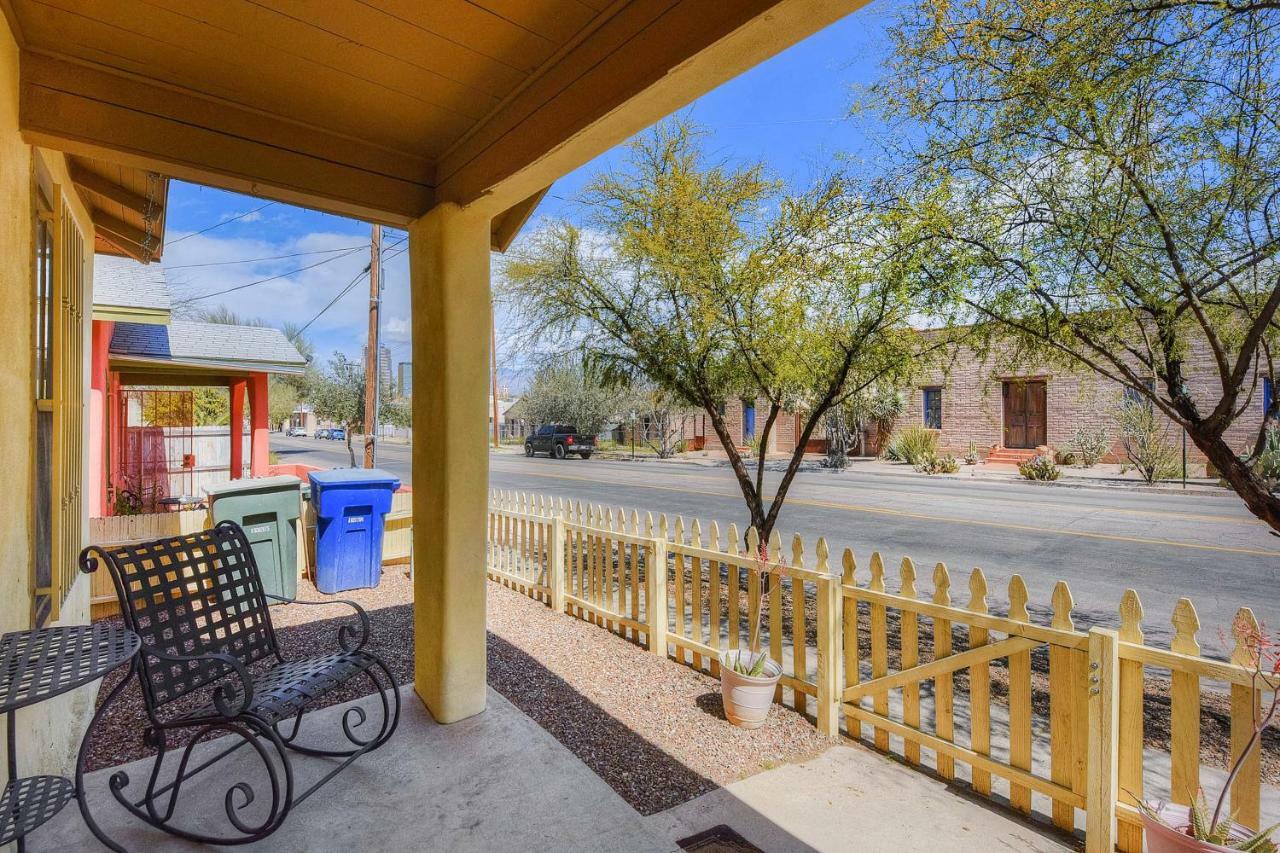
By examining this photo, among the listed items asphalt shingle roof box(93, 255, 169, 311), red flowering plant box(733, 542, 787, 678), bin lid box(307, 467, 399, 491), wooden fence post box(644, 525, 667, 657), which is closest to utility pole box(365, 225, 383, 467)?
asphalt shingle roof box(93, 255, 169, 311)

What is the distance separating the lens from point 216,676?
2410 mm

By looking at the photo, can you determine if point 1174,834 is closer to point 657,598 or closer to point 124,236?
point 657,598

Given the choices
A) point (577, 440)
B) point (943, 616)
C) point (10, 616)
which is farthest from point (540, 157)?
point (577, 440)

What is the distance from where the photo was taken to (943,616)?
275cm

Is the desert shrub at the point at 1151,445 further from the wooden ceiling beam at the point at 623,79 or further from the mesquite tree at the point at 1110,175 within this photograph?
the wooden ceiling beam at the point at 623,79

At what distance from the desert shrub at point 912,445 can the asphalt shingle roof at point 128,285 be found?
18842 mm

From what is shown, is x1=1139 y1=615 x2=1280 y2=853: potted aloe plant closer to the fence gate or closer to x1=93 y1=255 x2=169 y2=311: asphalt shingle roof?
x1=93 y1=255 x2=169 y2=311: asphalt shingle roof

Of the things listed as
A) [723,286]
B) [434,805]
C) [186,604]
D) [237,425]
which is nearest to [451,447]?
[186,604]

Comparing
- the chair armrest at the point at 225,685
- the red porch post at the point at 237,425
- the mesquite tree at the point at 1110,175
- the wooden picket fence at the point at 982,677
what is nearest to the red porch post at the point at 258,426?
the red porch post at the point at 237,425

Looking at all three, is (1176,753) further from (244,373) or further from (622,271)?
(244,373)

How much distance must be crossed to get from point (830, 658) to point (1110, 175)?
3.03m

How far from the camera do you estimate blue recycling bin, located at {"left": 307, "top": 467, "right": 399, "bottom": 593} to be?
5516mm

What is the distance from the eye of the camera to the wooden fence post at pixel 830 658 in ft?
10.2

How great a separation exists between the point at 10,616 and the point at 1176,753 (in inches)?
149
